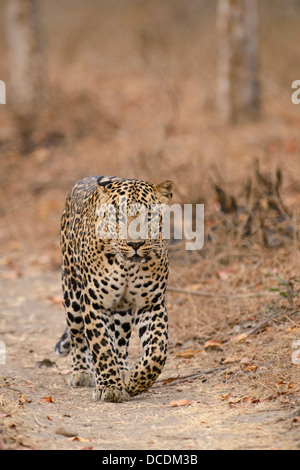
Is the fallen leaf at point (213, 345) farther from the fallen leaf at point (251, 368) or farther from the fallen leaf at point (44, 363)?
the fallen leaf at point (44, 363)

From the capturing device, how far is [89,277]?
5.61 m

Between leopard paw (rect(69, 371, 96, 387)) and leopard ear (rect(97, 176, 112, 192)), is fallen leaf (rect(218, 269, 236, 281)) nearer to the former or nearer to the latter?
leopard paw (rect(69, 371, 96, 387))

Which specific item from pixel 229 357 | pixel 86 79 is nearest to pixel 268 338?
pixel 229 357

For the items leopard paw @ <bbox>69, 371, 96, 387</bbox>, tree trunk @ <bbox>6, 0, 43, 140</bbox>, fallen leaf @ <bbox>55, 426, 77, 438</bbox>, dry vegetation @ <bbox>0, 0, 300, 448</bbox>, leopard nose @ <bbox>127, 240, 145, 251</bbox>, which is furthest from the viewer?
tree trunk @ <bbox>6, 0, 43, 140</bbox>

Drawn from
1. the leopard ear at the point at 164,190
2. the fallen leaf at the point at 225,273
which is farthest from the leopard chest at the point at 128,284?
the fallen leaf at the point at 225,273

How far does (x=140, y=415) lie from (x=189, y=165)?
7233 millimetres

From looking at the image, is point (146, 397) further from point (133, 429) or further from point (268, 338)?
point (268, 338)

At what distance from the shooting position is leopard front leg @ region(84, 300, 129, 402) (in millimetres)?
5531

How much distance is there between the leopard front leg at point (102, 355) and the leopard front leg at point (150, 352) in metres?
0.09

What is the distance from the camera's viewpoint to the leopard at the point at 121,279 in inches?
209

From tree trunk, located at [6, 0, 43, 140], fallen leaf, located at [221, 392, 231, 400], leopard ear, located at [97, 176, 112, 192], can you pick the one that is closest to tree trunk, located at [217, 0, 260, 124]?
tree trunk, located at [6, 0, 43, 140]

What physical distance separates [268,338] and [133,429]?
76.5 inches

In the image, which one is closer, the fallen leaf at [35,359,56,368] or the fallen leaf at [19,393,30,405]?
the fallen leaf at [19,393,30,405]
